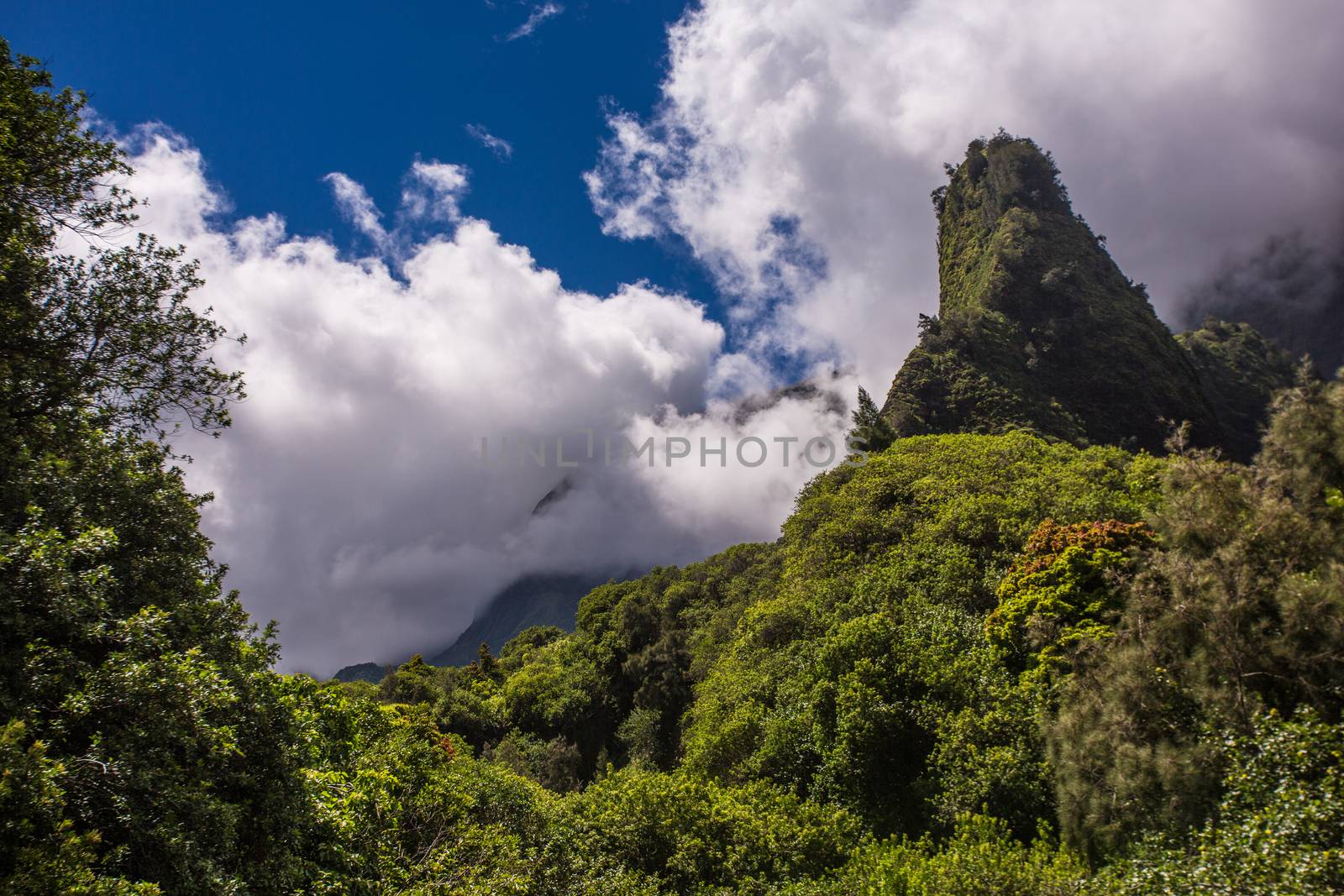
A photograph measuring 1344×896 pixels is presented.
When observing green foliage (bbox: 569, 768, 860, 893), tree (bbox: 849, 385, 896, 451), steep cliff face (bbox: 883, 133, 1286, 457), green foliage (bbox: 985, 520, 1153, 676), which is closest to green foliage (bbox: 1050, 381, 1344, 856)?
green foliage (bbox: 985, 520, 1153, 676)

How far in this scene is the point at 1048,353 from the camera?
7675cm

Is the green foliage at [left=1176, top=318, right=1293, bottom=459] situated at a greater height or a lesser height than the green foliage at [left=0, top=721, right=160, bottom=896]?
greater

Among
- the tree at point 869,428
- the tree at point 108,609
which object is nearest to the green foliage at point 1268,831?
the tree at point 108,609

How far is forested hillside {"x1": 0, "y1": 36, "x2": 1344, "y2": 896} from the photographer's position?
8000 mm

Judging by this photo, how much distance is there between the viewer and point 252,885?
8.74m

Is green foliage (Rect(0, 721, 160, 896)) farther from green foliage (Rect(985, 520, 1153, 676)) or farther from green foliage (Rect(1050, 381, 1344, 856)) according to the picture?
green foliage (Rect(985, 520, 1153, 676))

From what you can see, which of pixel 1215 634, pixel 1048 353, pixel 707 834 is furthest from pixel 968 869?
pixel 1048 353

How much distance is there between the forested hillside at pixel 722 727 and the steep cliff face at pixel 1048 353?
46600mm

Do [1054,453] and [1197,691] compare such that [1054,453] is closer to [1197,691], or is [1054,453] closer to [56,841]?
[1197,691]

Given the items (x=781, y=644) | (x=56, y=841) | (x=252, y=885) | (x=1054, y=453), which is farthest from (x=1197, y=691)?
(x=1054, y=453)

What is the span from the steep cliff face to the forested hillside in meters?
46.6

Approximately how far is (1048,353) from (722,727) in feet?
231

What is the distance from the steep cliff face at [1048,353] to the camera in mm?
69188

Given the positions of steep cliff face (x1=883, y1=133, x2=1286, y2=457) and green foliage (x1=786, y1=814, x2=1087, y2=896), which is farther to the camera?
steep cliff face (x1=883, y1=133, x2=1286, y2=457)
